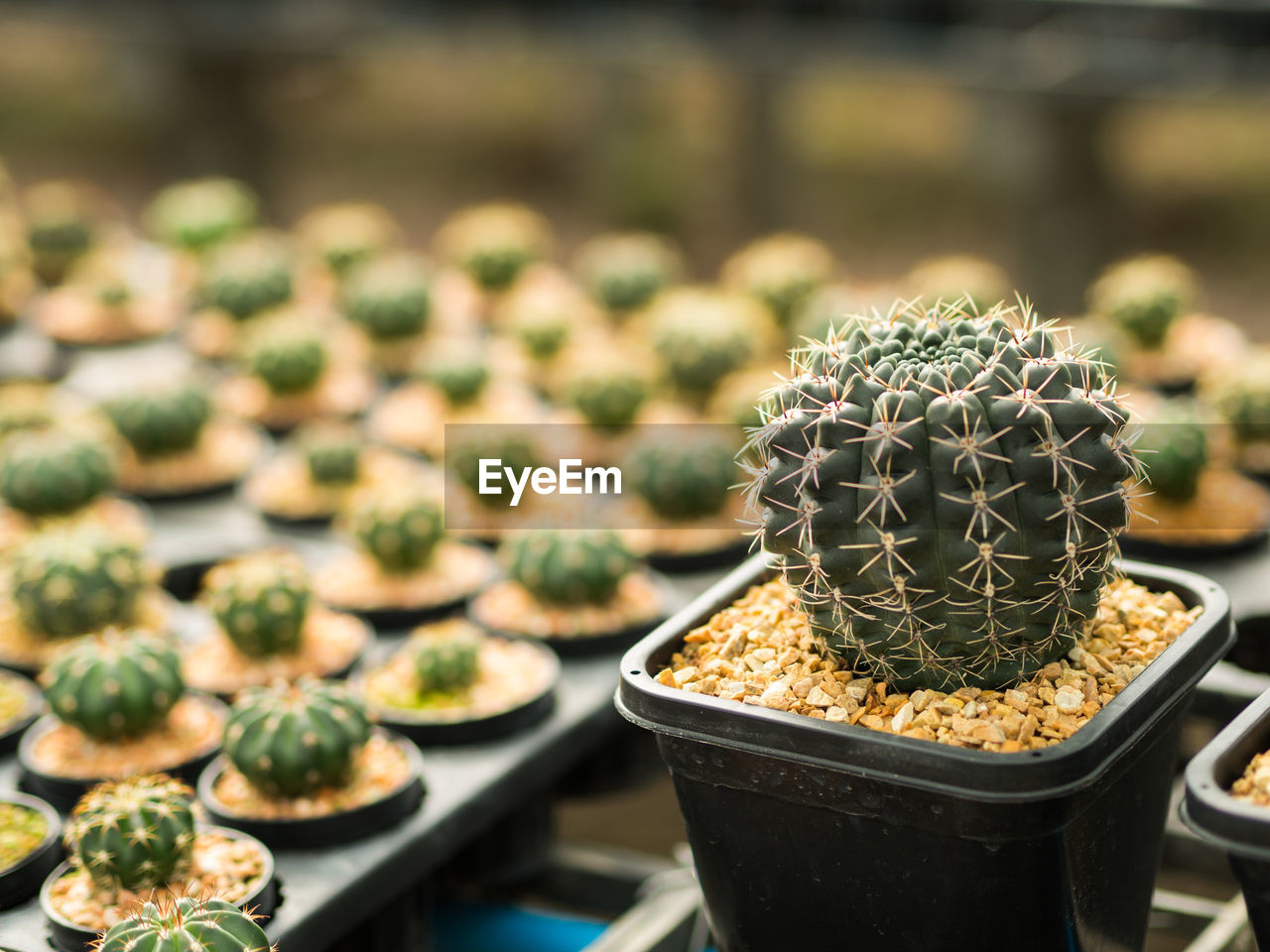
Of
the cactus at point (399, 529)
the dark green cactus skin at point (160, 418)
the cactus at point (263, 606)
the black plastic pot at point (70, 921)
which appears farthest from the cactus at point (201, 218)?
the black plastic pot at point (70, 921)

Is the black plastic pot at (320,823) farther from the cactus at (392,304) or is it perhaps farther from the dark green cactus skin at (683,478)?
the cactus at (392,304)

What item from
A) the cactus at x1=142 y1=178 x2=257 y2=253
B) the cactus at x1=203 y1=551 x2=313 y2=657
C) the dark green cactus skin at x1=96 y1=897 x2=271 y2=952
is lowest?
the cactus at x1=203 y1=551 x2=313 y2=657

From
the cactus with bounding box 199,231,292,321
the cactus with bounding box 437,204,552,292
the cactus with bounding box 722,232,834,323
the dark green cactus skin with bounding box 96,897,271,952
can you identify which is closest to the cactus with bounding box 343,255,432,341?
the cactus with bounding box 199,231,292,321

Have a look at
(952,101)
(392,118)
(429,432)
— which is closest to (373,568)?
(429,432)

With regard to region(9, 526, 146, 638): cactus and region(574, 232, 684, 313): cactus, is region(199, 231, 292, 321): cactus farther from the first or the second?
region(9, 526, 146, 638): cactus

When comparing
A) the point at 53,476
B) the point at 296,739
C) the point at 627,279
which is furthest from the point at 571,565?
the point at 627,279

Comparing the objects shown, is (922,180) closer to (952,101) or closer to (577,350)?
(952,101)
